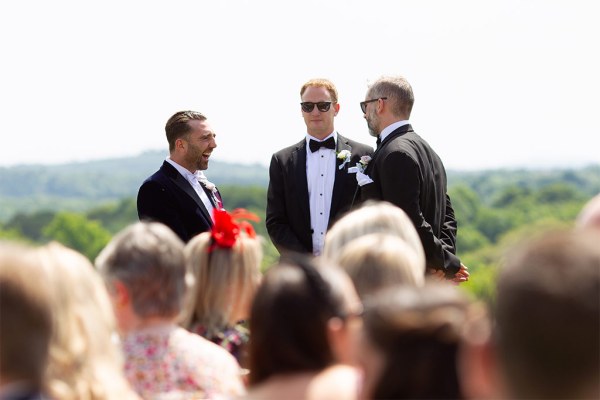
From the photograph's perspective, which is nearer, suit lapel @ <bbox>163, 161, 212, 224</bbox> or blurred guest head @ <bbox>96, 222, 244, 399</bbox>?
blurred guest head @ <bbox>96, 222, 244, 399</bbox>

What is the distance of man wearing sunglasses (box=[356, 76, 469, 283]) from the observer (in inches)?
249

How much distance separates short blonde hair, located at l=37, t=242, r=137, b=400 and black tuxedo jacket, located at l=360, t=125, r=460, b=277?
356cm

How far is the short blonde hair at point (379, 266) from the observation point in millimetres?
3578

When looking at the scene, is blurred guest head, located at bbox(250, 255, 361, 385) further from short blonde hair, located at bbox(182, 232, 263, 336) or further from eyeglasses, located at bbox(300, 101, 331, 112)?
eyeglasses, located at bbox(300, 101, 331, 112)

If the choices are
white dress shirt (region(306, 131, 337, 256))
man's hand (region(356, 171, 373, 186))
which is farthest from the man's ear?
white dress shirt (region(306, 131, 337, 256))

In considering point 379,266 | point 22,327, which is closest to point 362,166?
point 379,266

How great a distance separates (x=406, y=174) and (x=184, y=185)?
1.80 meters

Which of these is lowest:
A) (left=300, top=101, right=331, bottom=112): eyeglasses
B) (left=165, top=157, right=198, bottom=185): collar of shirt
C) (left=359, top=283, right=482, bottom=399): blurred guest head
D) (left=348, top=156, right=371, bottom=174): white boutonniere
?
(left=165, top=157, right=198, bottom=185): collar of shirt

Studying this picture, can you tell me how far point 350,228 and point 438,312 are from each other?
177 centimetres

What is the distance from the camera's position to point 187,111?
7.40 meters

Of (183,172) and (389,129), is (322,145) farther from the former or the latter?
(183,172)

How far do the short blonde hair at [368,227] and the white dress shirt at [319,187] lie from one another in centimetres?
295

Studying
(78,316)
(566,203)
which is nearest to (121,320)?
(78,316)

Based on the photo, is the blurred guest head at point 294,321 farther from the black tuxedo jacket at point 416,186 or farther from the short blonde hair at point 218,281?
the black tuxedo jacket at point 416,186
